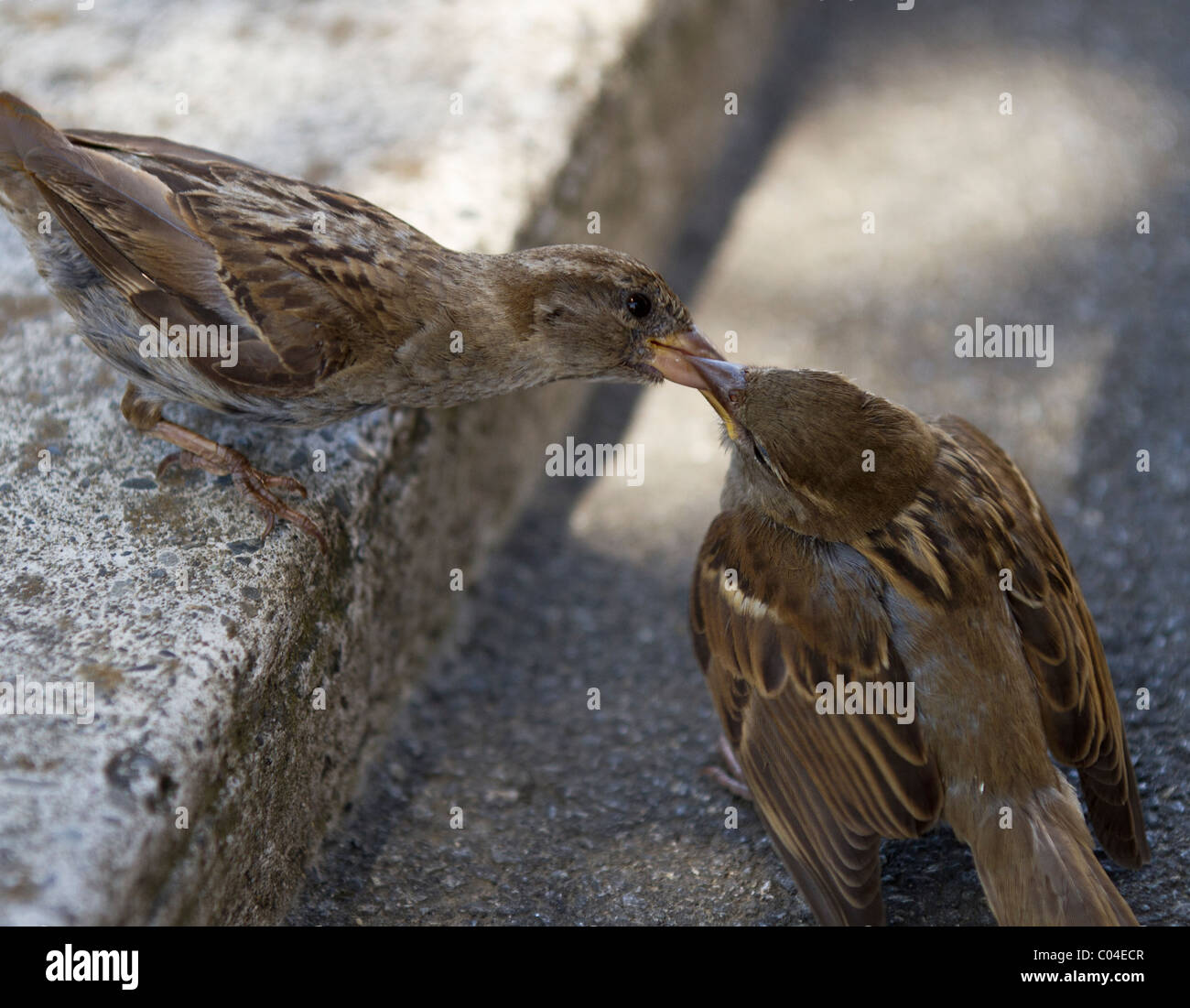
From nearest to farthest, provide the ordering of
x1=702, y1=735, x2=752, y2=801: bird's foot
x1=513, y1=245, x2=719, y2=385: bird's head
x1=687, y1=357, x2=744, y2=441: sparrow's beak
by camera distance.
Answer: x1=687, y1=357, x2=744, y2=441: sparrow's beak < x1=513, y1=245, x2=719, y2=385: bird's head < x1=702, y1=735, x2=752, y2=801: bird's foot

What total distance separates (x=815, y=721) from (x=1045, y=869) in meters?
0.65

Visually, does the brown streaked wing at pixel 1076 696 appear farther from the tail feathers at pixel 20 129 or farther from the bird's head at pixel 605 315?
the tail feathers at pixel 20 129

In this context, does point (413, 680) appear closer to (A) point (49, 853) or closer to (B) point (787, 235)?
(A) point (49, 853)

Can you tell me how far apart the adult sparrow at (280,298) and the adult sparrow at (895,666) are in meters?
0.57

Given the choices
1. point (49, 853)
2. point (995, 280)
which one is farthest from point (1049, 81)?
point (49, 853)

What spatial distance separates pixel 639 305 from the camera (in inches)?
148

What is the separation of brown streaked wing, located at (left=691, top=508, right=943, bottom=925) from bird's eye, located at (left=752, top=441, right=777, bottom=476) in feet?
0.70

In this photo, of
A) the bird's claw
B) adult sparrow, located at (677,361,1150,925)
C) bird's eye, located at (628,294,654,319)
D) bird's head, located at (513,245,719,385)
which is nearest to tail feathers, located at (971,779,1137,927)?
adult sparrow, located at (677,361,1150,925)

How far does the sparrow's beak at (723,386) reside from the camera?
3469mm

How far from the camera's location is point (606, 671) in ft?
15.0

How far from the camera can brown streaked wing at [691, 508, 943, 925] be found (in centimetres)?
311

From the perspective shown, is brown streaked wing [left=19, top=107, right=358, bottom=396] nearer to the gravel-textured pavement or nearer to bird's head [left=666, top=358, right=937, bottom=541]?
bird's head [left=666, top=358, right=937, bottom=541]

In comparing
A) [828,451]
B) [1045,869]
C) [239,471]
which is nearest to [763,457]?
[828,451]
